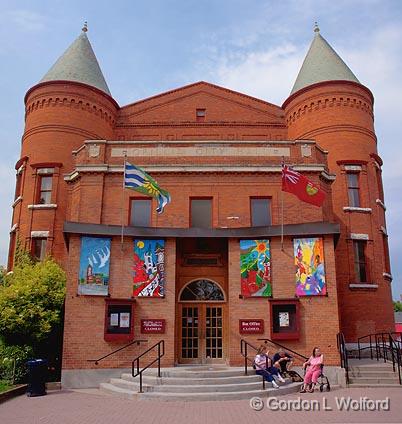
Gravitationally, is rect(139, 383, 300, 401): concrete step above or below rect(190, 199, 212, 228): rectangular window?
below

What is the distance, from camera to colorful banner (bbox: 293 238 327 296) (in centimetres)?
1706

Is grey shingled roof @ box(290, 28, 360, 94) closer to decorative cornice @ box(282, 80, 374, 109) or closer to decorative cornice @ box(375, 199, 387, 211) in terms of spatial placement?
decorative cornice @ box(282, 80, 374, 109)

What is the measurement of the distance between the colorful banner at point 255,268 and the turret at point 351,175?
6986 mm

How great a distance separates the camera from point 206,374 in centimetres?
1473

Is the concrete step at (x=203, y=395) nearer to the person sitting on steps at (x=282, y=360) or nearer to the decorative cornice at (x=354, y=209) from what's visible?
the person sitting on steps at (x=282, y=360)

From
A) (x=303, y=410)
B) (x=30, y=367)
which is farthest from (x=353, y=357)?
(x=30, y=367)

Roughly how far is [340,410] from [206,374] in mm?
4654

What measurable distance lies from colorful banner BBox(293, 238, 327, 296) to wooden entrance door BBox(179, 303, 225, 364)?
10.8 ft

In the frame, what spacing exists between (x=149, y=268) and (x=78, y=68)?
Answer: 48.6 feet

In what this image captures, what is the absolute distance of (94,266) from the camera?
17.2m

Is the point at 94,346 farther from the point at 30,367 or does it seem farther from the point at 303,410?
the point at 303,410

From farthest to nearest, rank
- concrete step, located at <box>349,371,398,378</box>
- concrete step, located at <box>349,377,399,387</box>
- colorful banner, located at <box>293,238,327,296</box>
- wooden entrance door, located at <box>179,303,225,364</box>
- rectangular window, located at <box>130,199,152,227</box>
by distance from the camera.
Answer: rectangular window, located at <box>130,199,152,227</box>, wooden entrance door, located at <box>179,303,225,364</box>, colorful banner, located at <box>293,238,327,296</box>, concrete step, located at <box>349,371,398,378</box>, concrete step, located at <box>349,377,399,387</box>

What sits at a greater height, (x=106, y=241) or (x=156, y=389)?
(x=106, y=241)

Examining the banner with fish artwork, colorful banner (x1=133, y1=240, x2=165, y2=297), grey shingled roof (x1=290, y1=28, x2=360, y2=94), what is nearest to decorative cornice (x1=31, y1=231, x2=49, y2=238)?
the banner with fish artwork
